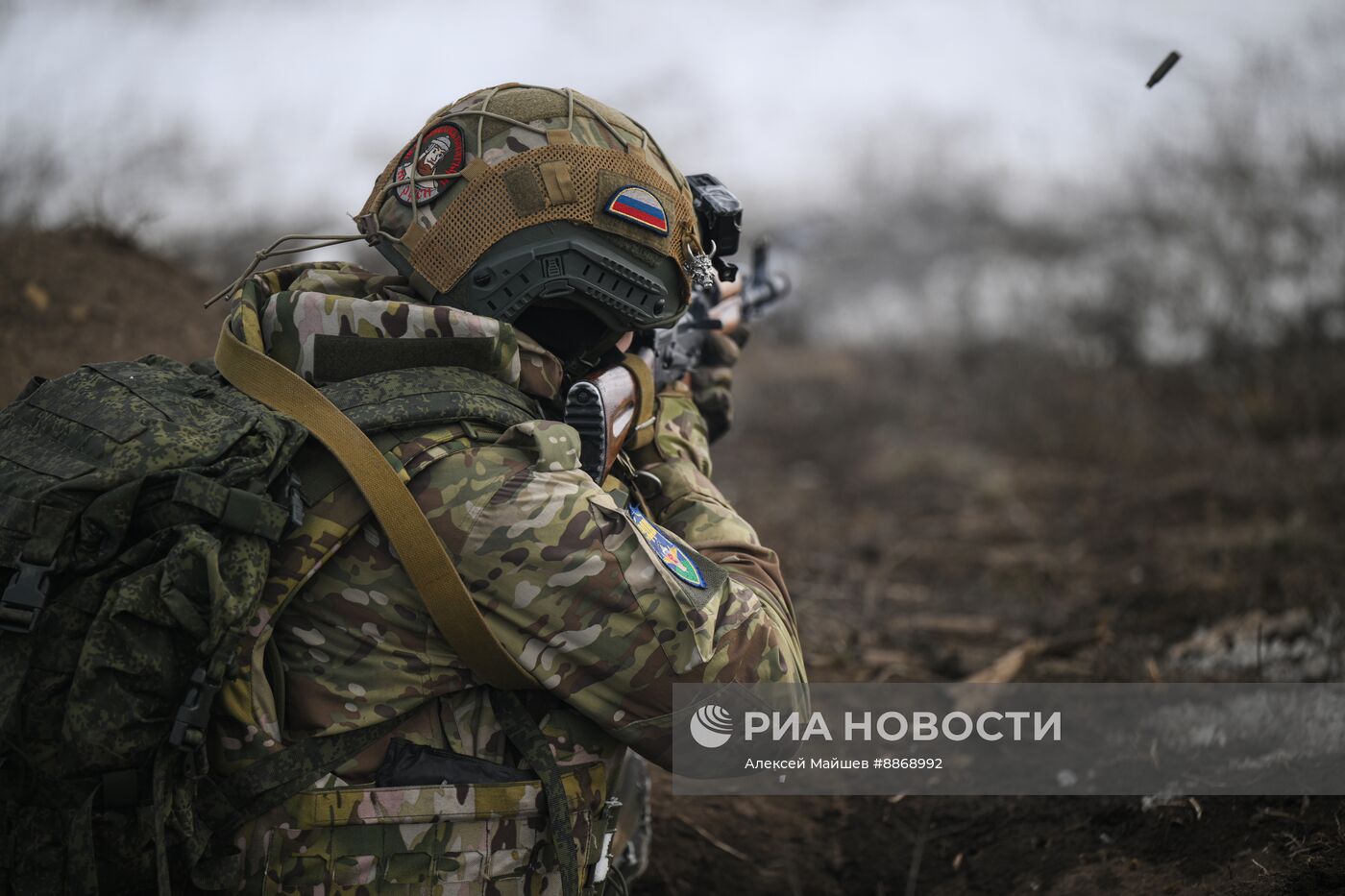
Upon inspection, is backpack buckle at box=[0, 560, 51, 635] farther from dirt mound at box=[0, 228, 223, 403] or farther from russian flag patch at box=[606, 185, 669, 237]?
dirt mound at box=[0, 228, 223, 403]

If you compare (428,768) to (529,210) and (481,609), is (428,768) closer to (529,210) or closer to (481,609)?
(481,609)

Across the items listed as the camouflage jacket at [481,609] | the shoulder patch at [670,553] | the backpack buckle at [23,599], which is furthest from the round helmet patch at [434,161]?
the backpack buckle at [23,599]

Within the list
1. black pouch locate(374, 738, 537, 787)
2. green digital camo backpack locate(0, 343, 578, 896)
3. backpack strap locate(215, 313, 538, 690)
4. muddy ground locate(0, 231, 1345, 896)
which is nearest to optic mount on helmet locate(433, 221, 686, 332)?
green digital camo backpack locate(0, 343, 578, 896)

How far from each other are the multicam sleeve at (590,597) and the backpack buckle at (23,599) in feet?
2.13

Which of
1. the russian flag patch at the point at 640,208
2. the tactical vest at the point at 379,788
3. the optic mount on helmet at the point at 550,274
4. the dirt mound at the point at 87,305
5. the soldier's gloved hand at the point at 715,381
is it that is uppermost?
the dirt mound at the point at 87,305

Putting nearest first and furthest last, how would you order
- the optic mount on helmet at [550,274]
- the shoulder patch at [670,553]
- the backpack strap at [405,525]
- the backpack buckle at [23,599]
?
the backpack buckle at [23,599], the backpack strap at [405,525], the shoulder patch at [670,553], the optic mount on helmet at [550,274]

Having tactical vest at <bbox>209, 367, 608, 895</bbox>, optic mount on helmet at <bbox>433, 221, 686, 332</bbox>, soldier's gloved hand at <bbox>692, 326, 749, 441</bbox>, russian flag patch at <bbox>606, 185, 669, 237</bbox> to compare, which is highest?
soldier's gloved hand at <bbox>692, 326, 749, 441</bbox>

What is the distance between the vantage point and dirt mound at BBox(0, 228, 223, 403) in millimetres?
4402

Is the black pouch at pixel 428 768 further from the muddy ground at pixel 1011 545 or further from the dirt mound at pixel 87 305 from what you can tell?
the dirt mound at pixel 87 305

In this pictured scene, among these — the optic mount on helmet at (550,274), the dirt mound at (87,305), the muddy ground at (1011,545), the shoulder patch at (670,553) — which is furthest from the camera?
the dirt mound at (87,305)

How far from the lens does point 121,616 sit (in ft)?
5.81

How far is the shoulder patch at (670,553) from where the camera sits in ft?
6.70

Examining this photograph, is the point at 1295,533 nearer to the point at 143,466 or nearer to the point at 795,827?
the point at 795,827

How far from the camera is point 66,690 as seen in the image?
181 cm
